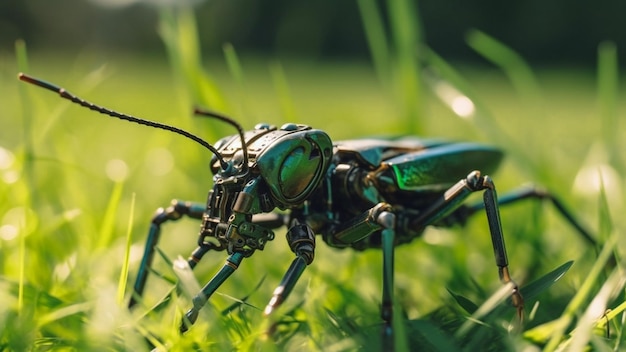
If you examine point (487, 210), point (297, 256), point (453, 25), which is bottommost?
point (297, 256)

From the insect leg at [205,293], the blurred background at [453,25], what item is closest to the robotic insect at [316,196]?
the insect leg at [205,293]

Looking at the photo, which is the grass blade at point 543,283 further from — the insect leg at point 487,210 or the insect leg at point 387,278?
the insect leg at point 387,278

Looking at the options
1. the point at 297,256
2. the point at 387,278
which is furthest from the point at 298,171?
the point at 387,278

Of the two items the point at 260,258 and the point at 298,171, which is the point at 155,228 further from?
the point at 298,171

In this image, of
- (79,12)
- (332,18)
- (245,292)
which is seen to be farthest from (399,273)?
(79,12)

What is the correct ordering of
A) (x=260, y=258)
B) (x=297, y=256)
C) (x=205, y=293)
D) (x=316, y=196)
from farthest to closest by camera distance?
1. (x=260, y=258)
2. (x=316, y=196)
3. (x=297, y=256)
4. (x=205, y=293)

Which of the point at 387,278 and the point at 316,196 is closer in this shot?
the point at 387,278
